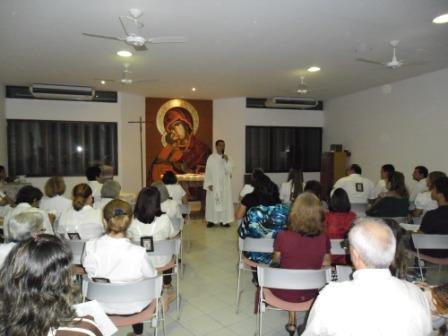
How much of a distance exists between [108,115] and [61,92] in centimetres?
120

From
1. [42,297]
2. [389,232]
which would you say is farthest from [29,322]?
[389,232]

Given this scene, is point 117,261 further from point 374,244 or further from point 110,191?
point 110,191

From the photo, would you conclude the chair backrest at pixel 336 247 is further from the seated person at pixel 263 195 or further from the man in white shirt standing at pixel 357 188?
the man in white shirt standing at pixel 357 188

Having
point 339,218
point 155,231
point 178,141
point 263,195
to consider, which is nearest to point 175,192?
point 263,195

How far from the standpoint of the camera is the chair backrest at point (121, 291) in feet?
6.59

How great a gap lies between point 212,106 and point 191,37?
511 cm

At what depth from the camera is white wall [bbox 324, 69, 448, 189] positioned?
5.89m

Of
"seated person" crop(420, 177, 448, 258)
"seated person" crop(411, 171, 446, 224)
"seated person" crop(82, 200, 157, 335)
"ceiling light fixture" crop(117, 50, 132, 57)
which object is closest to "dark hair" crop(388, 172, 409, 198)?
"seated person" crop(411, 171, 446, 224)

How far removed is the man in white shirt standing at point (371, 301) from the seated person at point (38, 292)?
907mm

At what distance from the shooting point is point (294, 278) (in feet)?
7.31

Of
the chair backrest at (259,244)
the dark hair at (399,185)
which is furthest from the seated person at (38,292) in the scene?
the dark hair at (399,185)

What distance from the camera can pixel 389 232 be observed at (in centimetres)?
142

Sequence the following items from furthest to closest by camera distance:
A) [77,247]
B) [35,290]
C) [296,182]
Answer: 1. [296,182]
2. [77,247]
3. [35,290]

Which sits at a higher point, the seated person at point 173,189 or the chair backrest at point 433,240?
the seated person at point 173,189
